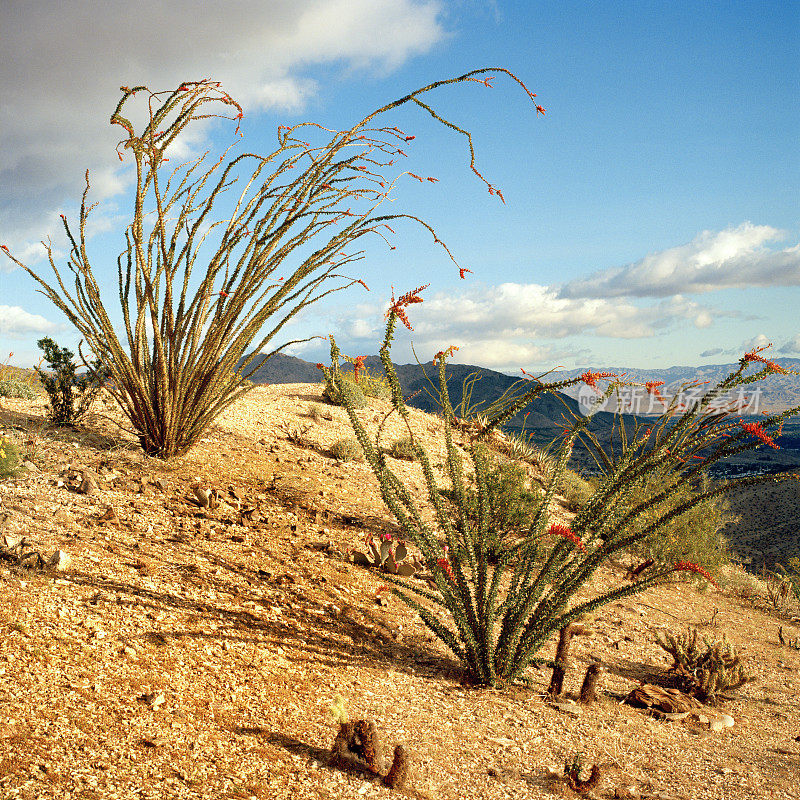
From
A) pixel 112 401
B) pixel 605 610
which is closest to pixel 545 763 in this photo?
pixel 605 610

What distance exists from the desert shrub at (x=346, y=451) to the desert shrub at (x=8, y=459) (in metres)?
3.86

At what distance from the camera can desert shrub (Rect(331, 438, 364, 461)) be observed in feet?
27.3

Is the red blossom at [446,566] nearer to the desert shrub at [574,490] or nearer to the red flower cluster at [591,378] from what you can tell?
the red flower cluster at [591,378]

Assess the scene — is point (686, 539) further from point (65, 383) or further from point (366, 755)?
point (65, 383)

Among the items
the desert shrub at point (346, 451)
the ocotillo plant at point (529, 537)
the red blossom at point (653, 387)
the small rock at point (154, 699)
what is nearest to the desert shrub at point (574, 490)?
the desert shrub at point (346, 451)

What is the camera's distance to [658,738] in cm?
368

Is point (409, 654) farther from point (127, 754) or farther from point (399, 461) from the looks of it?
point (399, 461)

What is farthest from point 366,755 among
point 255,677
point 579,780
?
point 579,780

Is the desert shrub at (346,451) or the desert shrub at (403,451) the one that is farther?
the desert shrub at (403,451)

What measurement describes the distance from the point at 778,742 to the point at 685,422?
213cm

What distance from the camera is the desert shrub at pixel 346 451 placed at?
8.33 meters

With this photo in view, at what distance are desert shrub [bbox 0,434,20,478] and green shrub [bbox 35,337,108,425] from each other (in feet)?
4.55

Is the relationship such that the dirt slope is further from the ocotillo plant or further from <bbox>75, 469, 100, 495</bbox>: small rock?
the ocotillo plant

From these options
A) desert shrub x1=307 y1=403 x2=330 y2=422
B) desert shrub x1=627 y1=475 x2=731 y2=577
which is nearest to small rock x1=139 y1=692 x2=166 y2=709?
desert shrub x1=627 y1=475 x2=731 y2=577
